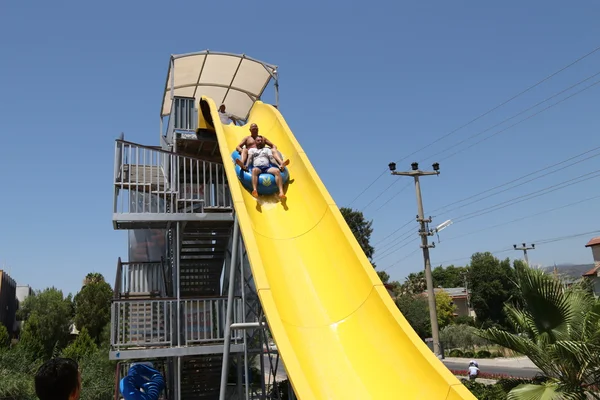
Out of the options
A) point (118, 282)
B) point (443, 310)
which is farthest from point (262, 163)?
point (443, 310)

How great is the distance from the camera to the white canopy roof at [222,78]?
14906 millimetres

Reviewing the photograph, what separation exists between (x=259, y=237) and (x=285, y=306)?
5.59 ft

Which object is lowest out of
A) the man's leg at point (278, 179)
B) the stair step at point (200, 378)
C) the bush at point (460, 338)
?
the bush at point (460, 338)

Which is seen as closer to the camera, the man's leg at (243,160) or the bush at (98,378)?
the man's leg at (243,160)

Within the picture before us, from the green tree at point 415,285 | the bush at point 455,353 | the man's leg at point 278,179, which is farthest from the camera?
the green tree at point 415,285

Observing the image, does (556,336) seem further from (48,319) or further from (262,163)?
(48,319)

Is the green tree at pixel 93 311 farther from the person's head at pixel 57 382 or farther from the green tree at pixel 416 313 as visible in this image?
the person's head at pixel 57 382

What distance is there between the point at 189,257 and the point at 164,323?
3951 millimetres

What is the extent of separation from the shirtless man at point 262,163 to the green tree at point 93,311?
2932 centimetres

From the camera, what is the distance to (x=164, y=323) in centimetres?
949

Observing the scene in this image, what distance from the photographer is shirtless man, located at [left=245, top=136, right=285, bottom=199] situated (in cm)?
995

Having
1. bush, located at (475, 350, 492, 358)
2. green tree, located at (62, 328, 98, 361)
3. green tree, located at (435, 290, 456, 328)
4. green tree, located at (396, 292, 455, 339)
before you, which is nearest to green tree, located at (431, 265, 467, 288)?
green tree, located at (435, 290, 456, 328)

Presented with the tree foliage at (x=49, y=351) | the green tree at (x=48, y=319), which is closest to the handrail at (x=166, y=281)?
the tree foliage at (x=49, y=351)

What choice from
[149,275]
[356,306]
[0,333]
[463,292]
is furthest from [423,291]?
A: [356,306]
